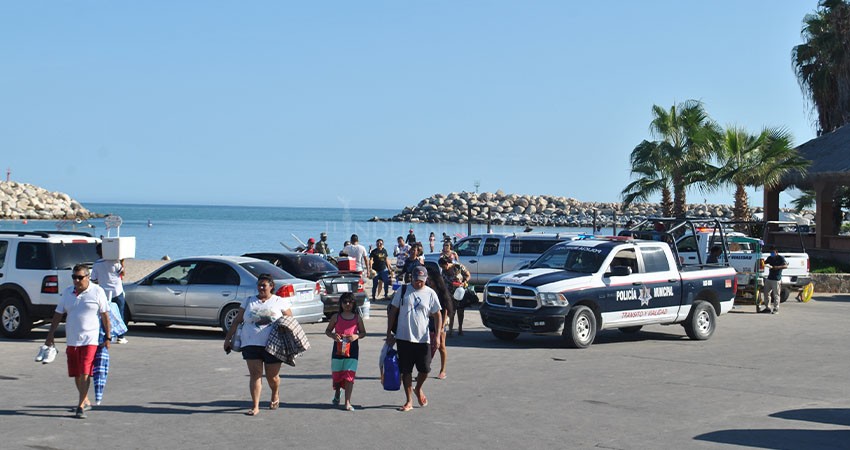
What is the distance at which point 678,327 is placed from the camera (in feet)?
67.4

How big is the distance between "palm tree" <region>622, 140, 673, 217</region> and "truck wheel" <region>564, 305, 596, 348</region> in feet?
78.8

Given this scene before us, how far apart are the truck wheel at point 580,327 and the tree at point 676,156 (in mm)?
22244

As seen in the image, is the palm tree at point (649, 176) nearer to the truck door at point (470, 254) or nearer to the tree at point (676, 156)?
the tree at point (676, 156)

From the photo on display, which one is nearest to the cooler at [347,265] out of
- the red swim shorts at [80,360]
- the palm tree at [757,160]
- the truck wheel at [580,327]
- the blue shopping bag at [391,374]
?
the truck wheel at [580,327]

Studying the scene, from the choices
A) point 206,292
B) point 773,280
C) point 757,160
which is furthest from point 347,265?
point 757,160

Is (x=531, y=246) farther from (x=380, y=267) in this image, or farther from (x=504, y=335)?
(x=504, y=335)

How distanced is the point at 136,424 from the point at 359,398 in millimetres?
2744

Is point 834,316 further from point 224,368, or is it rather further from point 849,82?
point 849,82

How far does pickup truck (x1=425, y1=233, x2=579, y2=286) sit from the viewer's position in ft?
84.2

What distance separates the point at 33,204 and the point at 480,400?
116 meters

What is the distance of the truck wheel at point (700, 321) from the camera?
18.1 m

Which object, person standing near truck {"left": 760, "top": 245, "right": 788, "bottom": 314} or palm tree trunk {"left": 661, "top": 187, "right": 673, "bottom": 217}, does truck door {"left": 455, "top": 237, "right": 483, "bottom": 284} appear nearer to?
person standing near truck {"left": 760, "top": 245, "right": 788, "bottom": 314}

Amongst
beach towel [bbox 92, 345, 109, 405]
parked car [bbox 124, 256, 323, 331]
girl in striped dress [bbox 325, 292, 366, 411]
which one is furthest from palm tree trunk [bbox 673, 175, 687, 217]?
beach towel [bbox 92, 345, 109, 405]

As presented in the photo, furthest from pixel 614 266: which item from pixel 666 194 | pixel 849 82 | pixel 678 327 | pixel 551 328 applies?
pixel 849 82
